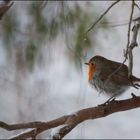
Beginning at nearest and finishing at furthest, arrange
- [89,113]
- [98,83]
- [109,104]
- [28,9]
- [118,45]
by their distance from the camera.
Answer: [89,113] → [109,104] → [98,83] → [28,9] → [118,45]

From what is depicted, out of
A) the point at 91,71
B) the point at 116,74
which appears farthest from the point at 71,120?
the point at 91,71

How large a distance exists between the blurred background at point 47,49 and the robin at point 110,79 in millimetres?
66

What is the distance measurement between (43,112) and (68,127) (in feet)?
5.21

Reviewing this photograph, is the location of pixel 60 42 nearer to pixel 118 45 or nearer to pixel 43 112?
pixel 43 112

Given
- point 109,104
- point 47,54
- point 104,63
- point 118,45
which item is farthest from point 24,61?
point 118,45

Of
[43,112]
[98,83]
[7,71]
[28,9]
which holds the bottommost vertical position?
[43,112]

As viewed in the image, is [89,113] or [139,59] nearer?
[89,113]

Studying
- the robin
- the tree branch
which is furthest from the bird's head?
the tree branch

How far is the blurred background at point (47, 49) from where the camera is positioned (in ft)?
7.18

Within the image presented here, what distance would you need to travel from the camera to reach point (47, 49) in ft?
7.73

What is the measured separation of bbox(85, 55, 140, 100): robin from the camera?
7.03 feet

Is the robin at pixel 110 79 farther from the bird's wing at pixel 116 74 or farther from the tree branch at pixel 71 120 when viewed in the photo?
the tree branch at pixel 71 120

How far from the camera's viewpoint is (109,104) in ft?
6.11

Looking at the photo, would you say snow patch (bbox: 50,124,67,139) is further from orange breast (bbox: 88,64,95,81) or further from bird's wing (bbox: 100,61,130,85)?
orange breast (bbox: 88,64,95,81)
